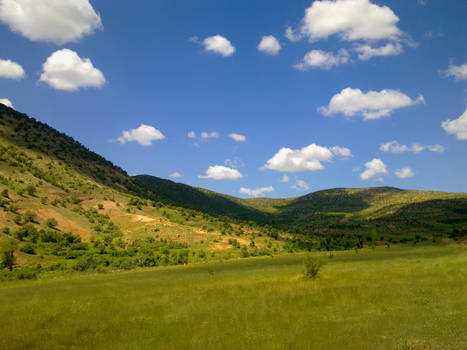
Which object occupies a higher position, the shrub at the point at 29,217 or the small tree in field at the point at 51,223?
the shrub at the point at 29,217

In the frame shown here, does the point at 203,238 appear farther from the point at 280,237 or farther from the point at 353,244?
the point at 353,244

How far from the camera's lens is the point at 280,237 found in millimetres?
92750

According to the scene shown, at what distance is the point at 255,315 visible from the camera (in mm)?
19578

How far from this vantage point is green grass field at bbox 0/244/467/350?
15141 mm

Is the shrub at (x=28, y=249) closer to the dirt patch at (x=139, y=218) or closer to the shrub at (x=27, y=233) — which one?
the shrub at (x=27, y=233)

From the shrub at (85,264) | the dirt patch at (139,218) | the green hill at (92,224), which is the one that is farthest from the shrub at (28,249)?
the dirt patch at (139,218)

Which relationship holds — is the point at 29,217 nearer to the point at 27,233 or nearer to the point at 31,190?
the point at 27,233

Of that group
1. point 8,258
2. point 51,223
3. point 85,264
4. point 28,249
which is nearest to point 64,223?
point 51,223

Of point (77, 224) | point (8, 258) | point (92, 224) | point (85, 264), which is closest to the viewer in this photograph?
point (8, 258)

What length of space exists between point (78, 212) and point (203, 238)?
1226 inches

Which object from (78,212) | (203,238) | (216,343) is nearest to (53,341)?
(216,343)

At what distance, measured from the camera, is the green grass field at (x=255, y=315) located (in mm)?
15141

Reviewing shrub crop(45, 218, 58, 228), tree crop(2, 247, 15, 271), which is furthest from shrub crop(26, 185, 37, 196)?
tree crop(2, 247, 15, 271)

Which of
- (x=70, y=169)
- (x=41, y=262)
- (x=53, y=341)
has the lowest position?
(x=41, y=262)
